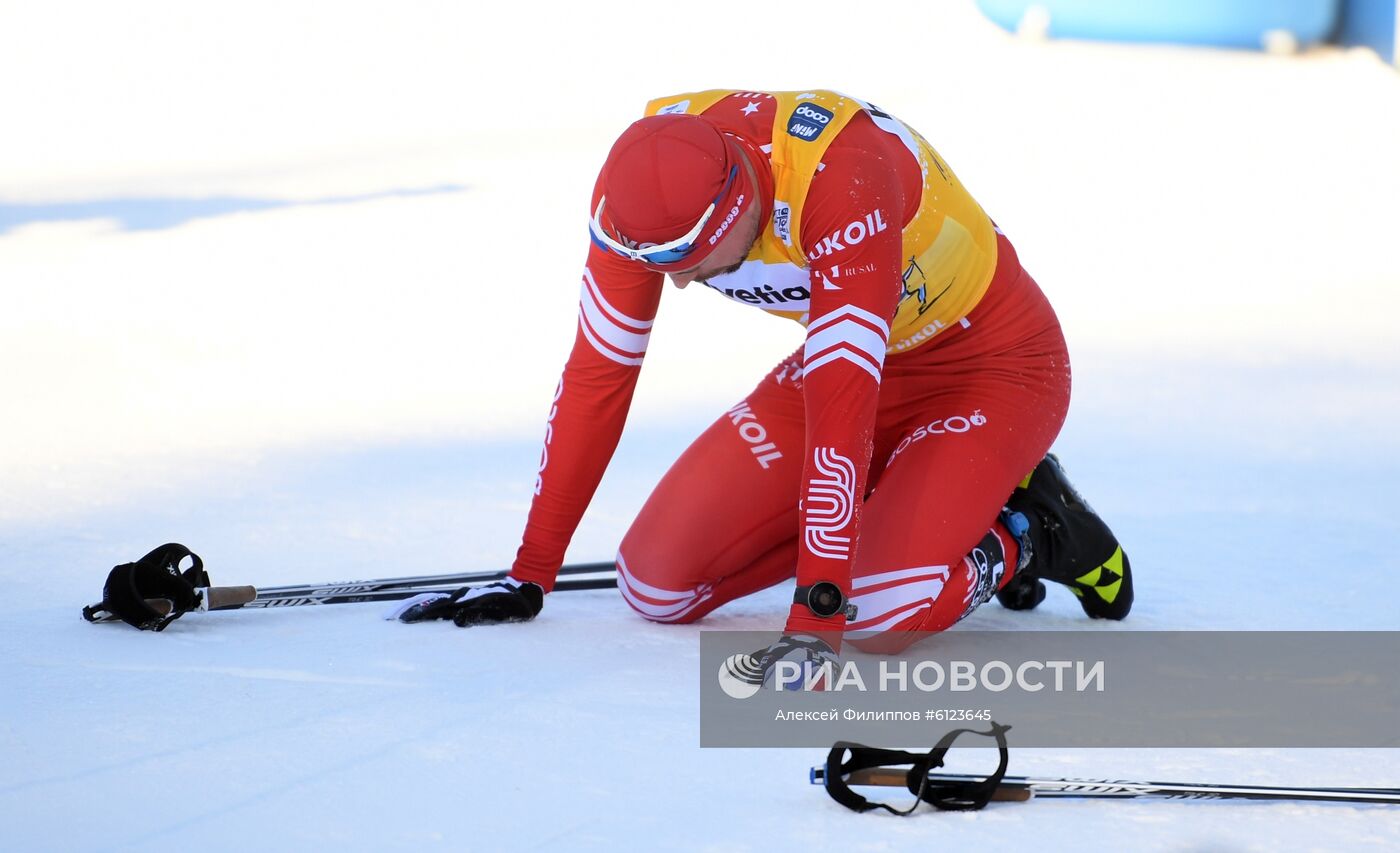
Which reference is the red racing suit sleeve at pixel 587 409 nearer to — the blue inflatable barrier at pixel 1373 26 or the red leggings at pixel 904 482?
the red leggings at pixel 904 482

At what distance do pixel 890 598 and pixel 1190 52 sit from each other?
8.31 metres

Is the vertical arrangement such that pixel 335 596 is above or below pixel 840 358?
below

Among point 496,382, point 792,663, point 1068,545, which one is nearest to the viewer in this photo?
point 792,663

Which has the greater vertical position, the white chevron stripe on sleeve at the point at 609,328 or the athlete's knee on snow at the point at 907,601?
the white chevron stripe on sleeve at the point at 609,328

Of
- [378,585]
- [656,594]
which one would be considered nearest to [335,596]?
[378,585]

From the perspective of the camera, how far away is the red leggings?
2.48 metres

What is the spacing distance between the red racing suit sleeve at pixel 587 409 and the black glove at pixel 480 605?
1.3 inches

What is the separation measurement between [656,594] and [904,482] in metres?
0.46

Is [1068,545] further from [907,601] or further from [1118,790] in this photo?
[1118,790]

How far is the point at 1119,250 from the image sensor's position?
623 centimetres

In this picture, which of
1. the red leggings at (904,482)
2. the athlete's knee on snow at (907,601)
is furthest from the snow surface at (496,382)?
the athlete's knee on snow at (907,601)

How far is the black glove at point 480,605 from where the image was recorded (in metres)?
2.50

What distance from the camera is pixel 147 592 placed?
242 centimetres

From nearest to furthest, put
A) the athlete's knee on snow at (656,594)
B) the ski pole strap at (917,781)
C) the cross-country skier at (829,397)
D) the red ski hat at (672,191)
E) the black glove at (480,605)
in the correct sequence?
1. the ski pole strap at (917,781)
2. the red ski hat at (672,191)
3. the cross-country skier at (829,397)
4. the black glove at (480,605)
5. the athlete's knee on snow at (656,594)
